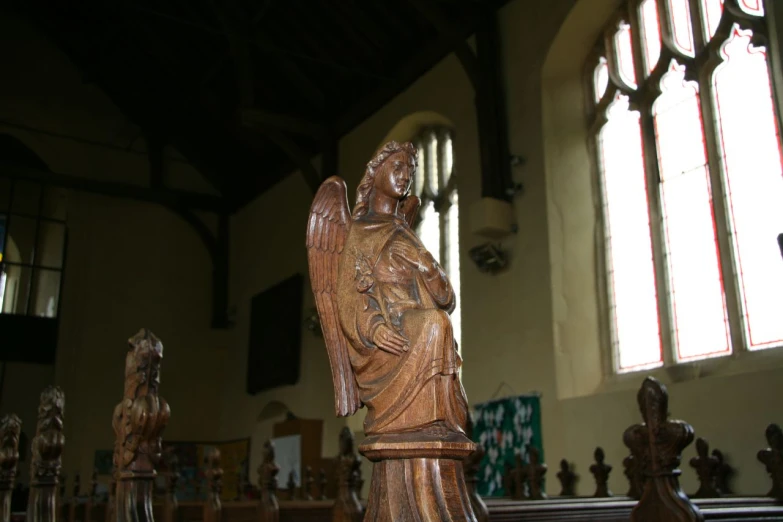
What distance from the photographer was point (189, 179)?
12.8m

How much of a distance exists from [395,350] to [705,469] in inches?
147

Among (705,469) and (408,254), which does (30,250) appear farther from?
(408,254)

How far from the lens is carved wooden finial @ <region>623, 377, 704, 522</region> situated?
1.92m

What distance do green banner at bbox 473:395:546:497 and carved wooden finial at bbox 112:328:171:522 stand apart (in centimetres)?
433

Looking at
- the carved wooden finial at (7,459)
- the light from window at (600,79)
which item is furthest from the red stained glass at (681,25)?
the carved wooden finial at (7,459)

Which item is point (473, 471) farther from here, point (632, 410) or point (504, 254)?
point (504, 254)

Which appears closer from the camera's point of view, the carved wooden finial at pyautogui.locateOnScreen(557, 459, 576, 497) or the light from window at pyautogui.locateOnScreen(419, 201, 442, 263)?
the carved wooden finial at pyautogui.locateOnScreen(557, 459, 576, 497)

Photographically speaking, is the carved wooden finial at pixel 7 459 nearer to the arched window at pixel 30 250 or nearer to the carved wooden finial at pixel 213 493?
the carved wooden finial at pixel 213 493

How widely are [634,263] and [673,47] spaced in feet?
5.64

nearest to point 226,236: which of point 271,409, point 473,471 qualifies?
point 271,409

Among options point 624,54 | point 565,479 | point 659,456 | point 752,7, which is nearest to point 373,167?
point 659,456

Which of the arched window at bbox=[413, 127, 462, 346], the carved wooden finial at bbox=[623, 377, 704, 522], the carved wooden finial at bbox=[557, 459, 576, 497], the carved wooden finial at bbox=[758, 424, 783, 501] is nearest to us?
the carved wooden finial at bbox=[623, 377, 704, 522]

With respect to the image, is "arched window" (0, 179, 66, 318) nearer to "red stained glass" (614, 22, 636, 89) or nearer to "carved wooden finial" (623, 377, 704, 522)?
"red stained glass" (614, 22, 636, 89)

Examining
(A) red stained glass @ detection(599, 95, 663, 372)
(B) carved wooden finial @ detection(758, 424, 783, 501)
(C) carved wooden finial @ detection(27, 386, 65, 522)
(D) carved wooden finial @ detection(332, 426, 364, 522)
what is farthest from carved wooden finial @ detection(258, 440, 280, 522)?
(A) red stained glass @ detection(599, 95, 663, 372)
